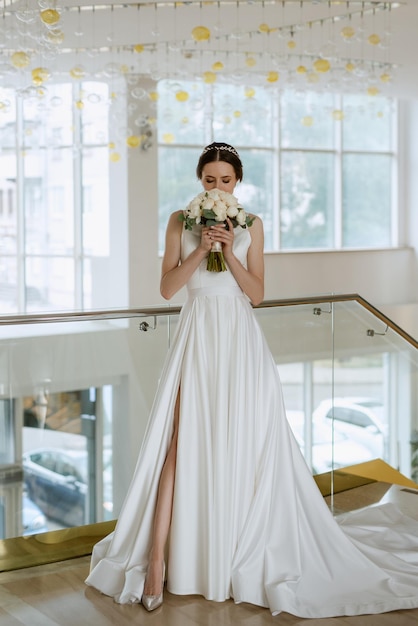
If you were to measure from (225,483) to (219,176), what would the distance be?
1.29 metres

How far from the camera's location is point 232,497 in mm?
3768

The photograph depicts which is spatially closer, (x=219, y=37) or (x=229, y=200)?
(x=229, y=200)

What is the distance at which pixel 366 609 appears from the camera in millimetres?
3596

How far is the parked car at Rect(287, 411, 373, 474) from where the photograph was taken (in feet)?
18.3

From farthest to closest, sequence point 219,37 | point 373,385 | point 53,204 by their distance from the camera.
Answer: point 53,204, point 219,37, point 373,385

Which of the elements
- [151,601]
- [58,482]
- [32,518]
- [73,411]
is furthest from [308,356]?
[151,601]

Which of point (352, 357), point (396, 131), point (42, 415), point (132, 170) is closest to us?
point (42, 415)

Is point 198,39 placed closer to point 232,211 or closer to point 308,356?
point 308,356

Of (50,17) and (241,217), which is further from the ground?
(50,17)

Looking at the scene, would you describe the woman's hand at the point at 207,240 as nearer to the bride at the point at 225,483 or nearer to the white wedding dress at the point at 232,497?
the bride at the point at 225,483

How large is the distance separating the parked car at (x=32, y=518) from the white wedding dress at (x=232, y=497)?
809mm

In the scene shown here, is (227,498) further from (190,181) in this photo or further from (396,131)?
(396,131)

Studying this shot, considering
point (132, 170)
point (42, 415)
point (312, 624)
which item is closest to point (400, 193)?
point (132, 170)

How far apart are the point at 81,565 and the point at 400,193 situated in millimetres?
13852
